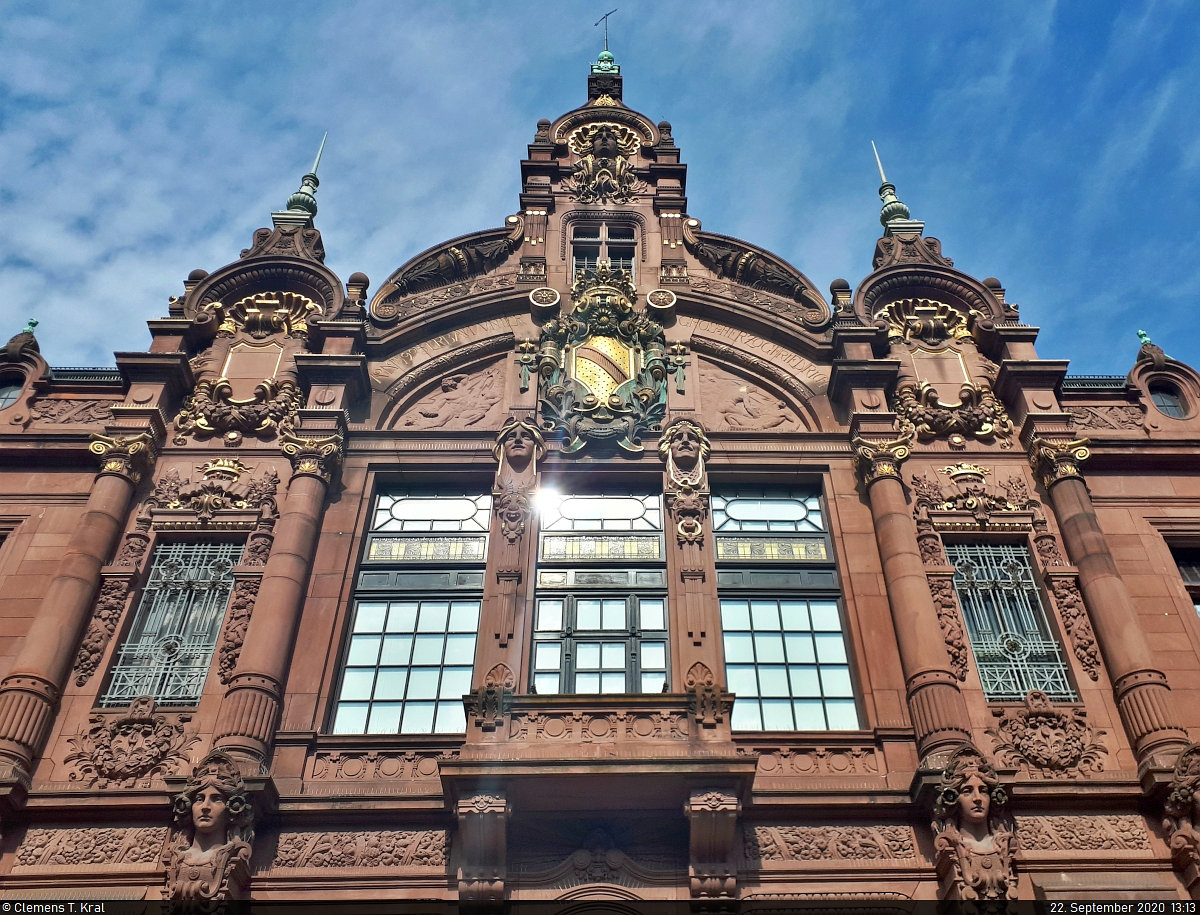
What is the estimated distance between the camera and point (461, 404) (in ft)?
64.1

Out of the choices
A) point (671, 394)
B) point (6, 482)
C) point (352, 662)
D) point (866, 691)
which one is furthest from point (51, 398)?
point (866, 691)

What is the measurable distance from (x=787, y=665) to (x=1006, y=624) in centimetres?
330

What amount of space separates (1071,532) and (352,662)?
1080 centimetres

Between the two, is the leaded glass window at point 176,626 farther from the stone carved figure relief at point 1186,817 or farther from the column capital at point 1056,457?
the column capital at point 1056,457

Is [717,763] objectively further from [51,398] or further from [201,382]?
[51,398]

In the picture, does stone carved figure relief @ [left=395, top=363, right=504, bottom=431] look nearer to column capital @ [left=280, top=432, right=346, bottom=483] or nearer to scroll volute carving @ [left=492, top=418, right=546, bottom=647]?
scroll volute carving @ [left=492, top=418, right=546, bottom=647]

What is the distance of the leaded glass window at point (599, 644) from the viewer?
15320 mm

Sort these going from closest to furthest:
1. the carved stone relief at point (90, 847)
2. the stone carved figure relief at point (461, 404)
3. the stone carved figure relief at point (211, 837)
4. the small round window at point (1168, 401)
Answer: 1. the stone carved figure relief at point (211, 837)
2. the carved stone relief at point (90, 847)
3. the stone carved figure relief at point (461, 404)
4. the small round window at point (1168, 401)

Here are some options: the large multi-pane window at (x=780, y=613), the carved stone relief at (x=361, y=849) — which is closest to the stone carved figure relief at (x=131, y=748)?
the carved stone relief at (x=361, y=849)

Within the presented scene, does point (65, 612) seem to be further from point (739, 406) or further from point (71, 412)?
point (739, 406)

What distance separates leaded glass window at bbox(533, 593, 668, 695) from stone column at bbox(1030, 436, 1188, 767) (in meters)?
6.10

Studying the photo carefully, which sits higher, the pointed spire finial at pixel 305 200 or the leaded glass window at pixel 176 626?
the pointed spire finial at pixel 305 200

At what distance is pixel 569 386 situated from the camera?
1903 centimetres

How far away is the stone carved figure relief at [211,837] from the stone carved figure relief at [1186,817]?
10907 mm
